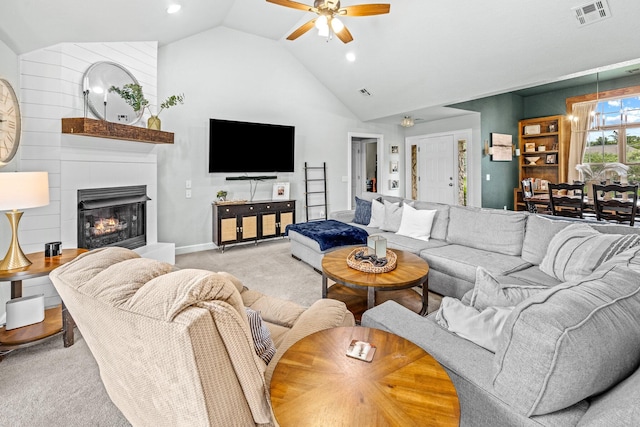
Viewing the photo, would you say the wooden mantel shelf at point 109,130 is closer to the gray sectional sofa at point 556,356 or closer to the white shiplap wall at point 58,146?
the white shiplap wall at point 58,146

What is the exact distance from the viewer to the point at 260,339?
1.20 metres

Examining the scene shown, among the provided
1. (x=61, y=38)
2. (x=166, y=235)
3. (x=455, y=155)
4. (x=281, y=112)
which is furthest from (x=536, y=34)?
(x=166, y=235)

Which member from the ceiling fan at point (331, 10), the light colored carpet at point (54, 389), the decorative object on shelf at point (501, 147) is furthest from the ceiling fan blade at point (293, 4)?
the decorative object on shelf at point (501, 147)

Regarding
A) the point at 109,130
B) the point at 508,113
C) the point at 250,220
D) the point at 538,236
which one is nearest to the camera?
the point at 538,236

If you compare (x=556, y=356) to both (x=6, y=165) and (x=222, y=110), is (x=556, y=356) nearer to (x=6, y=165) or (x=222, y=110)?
(x=6, y=165)

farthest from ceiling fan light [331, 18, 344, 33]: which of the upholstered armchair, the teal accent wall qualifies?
the teal accent wall

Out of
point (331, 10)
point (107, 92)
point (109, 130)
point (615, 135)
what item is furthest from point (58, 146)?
point (615, 135)

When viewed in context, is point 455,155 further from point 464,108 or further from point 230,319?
point 230,319

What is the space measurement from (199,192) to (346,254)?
9.87ft

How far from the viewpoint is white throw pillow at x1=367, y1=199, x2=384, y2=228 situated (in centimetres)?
442

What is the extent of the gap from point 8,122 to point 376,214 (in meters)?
3.89

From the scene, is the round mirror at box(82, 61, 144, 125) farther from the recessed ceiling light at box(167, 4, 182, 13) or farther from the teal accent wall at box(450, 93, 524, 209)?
the teal accent wall at box(450, 93, 524, 209)

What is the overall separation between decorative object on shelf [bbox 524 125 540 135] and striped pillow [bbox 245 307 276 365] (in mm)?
8432

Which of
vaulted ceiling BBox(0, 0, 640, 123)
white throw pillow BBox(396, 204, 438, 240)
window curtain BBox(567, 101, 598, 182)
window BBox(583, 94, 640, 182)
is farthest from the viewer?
window curtain BBox(567, 101, 598, 182)
